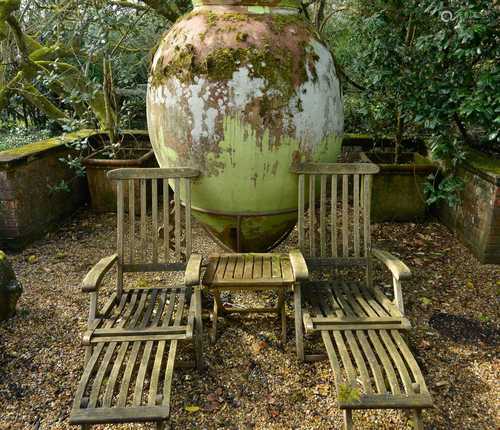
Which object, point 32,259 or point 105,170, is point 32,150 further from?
point 32,259

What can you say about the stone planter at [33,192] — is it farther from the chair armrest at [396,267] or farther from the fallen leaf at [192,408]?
the chair armrest at [396,267]

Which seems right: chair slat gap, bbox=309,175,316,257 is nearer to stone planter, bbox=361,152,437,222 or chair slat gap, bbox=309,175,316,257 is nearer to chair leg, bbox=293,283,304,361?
chair leg, bbox=293,283,304,361

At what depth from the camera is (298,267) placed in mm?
2660

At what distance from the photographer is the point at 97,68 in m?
7.61

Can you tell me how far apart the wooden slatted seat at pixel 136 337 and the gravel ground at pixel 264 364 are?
0.76 ft

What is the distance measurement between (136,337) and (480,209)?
3.39m

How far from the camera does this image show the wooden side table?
267cm

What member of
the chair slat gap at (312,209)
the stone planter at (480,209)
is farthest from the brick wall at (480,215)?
the chair slat gap at (312,209)

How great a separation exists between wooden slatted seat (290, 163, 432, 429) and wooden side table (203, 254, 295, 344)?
5.2 inches

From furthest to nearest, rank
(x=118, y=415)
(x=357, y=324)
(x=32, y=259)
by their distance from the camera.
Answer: (x=32, y=259) → (x=357, y=324) → (x=118, y=415)

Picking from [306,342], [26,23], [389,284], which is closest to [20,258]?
[306,342]

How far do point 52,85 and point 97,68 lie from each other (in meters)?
1.85

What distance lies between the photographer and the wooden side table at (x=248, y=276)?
267 cm

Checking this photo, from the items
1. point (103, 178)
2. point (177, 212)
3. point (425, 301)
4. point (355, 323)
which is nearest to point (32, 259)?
point (103, 178)
